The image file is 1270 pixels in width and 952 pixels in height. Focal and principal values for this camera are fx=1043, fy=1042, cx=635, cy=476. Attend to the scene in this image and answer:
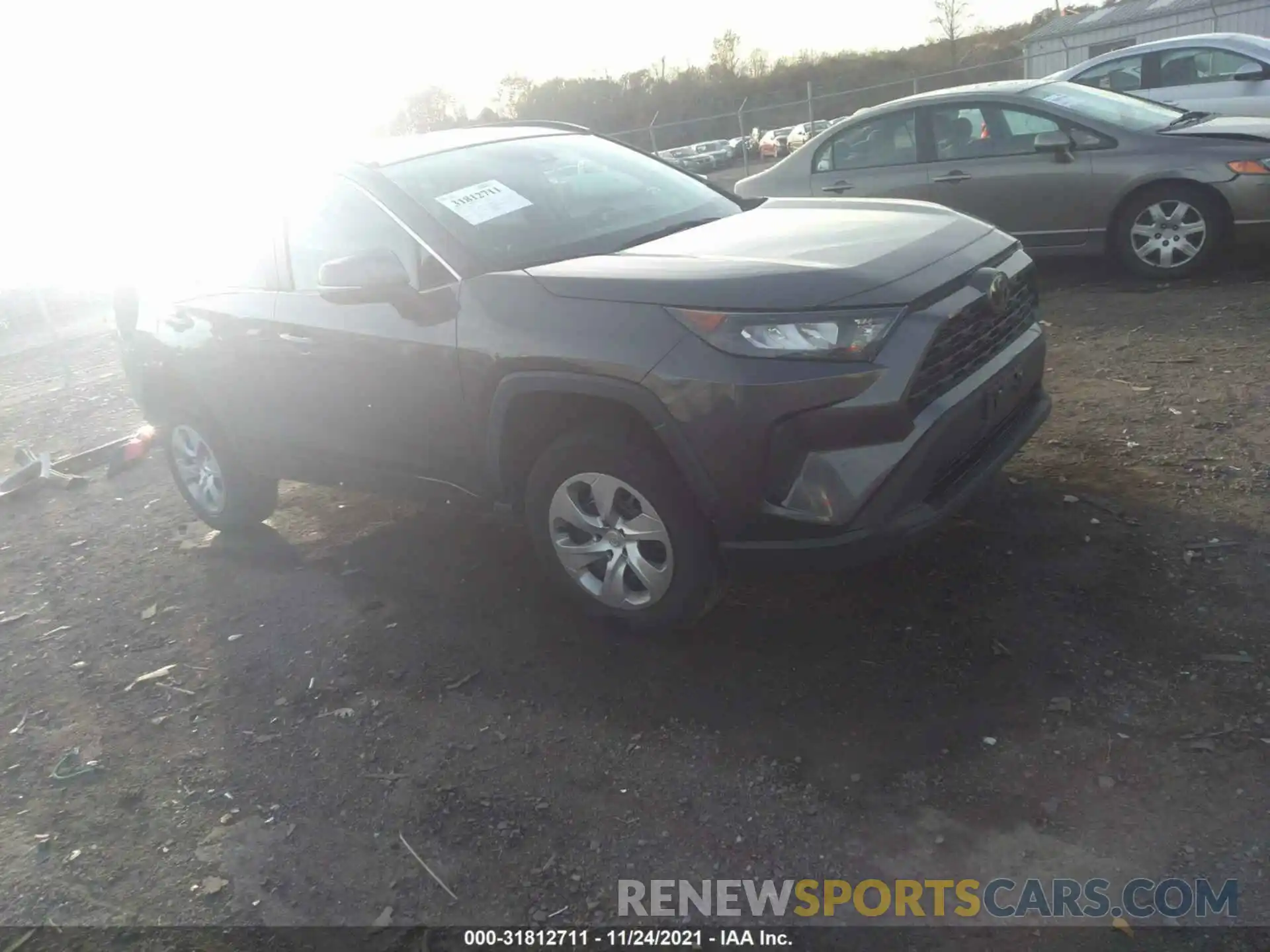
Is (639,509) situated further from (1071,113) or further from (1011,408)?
(1071,113)

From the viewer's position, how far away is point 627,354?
3320mm

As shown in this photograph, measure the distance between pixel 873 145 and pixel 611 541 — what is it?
5.95 m

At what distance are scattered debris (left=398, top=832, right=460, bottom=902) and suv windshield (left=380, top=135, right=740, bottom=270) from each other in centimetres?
Result: 199

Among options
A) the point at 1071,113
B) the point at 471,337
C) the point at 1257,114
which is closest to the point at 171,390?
the point at 471,337

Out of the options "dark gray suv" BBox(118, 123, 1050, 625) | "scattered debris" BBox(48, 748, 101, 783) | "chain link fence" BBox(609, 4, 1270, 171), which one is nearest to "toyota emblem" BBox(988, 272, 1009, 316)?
"dark gray suv" BBox(118, 123, 1050, 625)

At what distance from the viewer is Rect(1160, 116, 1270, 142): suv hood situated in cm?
679

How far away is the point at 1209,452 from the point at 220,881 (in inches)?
162

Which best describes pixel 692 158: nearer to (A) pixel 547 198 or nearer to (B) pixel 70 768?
(A) pixel 547 198

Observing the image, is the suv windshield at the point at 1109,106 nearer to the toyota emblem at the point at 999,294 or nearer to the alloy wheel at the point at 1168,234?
the alloy wheel at the point at 1168,234

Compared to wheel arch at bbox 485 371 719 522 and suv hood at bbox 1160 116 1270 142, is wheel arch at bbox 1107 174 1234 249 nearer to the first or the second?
suv hood at bbox 1160 116 1270 142

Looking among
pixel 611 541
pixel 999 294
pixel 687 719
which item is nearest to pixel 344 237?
pixel 611 541

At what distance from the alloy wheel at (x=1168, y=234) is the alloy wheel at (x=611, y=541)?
17.3 feet

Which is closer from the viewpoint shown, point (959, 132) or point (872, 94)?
point (959, 132)

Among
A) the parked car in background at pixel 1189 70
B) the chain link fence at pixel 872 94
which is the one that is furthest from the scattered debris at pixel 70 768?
the chain link fence at pixel 872 94
